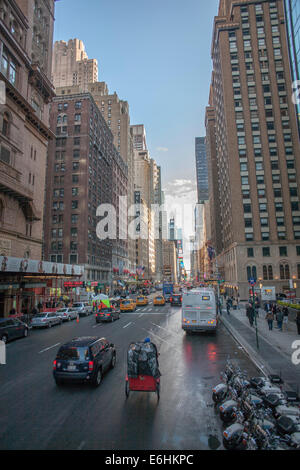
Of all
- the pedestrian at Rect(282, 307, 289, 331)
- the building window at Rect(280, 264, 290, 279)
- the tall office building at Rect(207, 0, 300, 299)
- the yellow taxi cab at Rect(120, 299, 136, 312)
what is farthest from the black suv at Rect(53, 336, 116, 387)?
the building window at Rect(280, 264, 290, 279)

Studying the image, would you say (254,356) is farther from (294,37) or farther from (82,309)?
(294,37)

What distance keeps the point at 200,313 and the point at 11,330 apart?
A: 12.9 metres

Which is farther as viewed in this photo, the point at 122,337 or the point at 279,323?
the point at 279,323

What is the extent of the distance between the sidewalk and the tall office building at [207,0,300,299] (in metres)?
36.8

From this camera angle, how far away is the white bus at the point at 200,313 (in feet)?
65.2

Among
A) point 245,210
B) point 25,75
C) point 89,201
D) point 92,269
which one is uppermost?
point 25,75

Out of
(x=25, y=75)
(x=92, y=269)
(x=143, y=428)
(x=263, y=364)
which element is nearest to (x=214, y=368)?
(x=263, y=364)

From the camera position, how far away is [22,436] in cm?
669

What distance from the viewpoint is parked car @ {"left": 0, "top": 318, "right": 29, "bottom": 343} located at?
60.4ft

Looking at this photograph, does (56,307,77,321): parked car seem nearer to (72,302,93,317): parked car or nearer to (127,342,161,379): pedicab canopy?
(72,302,93,317): parked car

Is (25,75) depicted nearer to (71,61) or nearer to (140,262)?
(140,262)

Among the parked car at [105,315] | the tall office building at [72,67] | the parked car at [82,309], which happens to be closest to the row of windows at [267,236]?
the parked car at [82,309]

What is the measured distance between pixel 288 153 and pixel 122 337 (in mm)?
56601

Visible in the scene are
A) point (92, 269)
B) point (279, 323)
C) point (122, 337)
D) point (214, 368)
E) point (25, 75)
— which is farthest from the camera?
point (92, 269)
